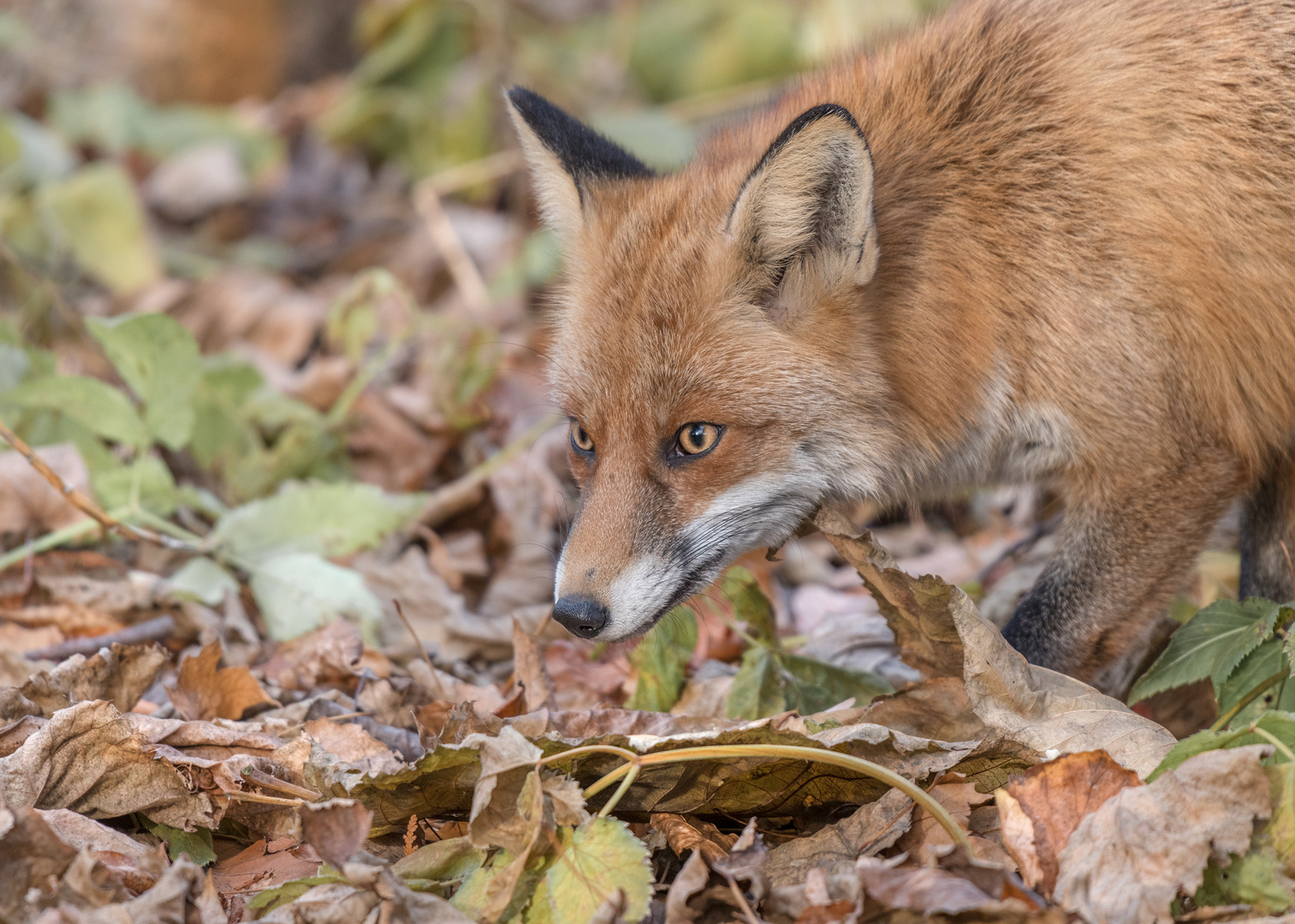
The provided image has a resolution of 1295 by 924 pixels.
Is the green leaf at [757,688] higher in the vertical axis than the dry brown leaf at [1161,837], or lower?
lower

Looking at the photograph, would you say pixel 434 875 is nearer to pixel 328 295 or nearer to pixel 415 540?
pixel 415 540

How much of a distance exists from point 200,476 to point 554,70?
5.96 m

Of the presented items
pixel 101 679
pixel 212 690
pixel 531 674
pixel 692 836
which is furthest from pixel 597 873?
pixel 101 679

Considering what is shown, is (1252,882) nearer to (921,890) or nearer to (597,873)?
(921,890)

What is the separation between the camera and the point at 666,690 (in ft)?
14.3

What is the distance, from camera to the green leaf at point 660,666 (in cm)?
432

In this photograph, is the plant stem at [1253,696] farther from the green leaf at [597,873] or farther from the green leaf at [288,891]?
the green leaf at [288,891]

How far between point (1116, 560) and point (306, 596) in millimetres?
3291

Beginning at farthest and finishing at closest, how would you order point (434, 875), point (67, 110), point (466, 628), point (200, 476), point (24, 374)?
1. point (67, 110)
2. point (200, 476)
3. point (24, 374)
4. point (466, 628)
5. point (434, 875)

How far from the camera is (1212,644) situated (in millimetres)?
3502

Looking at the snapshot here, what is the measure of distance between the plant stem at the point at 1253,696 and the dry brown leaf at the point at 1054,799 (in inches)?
22.0

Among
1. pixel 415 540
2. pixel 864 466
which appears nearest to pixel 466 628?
pixel 415 540

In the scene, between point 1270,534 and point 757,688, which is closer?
point 757,688

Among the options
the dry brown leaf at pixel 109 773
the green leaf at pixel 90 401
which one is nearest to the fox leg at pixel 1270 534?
the dry brown leaf at pixel 109 773
